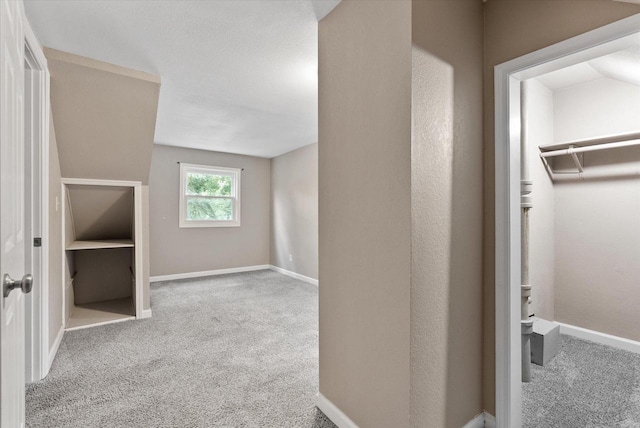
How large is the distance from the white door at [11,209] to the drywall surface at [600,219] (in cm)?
368

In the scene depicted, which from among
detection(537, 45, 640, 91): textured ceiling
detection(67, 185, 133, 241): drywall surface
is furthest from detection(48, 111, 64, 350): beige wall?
detection(537, 45, 640, 91): textured ceiling

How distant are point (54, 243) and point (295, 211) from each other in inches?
135

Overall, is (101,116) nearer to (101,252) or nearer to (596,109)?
(101,252)

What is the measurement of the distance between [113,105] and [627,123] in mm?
4259

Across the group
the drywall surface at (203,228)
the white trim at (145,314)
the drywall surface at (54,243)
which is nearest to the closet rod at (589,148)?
the drywall surface at (54,243)

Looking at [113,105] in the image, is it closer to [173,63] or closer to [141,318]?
[173,63]

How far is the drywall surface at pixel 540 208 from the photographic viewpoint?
8.86 feet

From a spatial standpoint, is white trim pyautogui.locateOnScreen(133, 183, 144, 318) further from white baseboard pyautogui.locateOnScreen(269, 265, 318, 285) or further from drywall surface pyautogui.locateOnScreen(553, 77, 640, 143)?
drywall surface pyautogui.locateOnScreen(553, 77, 640, 143)

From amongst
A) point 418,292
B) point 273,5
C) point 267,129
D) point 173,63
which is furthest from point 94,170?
point 418,292

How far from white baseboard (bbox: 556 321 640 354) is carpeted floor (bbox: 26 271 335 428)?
2.29m

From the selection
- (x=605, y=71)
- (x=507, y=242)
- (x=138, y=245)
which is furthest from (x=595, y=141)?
(x=138, y=245)

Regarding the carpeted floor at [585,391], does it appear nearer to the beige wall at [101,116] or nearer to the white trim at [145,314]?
the white trim at [145,314]

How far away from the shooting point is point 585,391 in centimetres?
191

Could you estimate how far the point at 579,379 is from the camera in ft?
6.69
